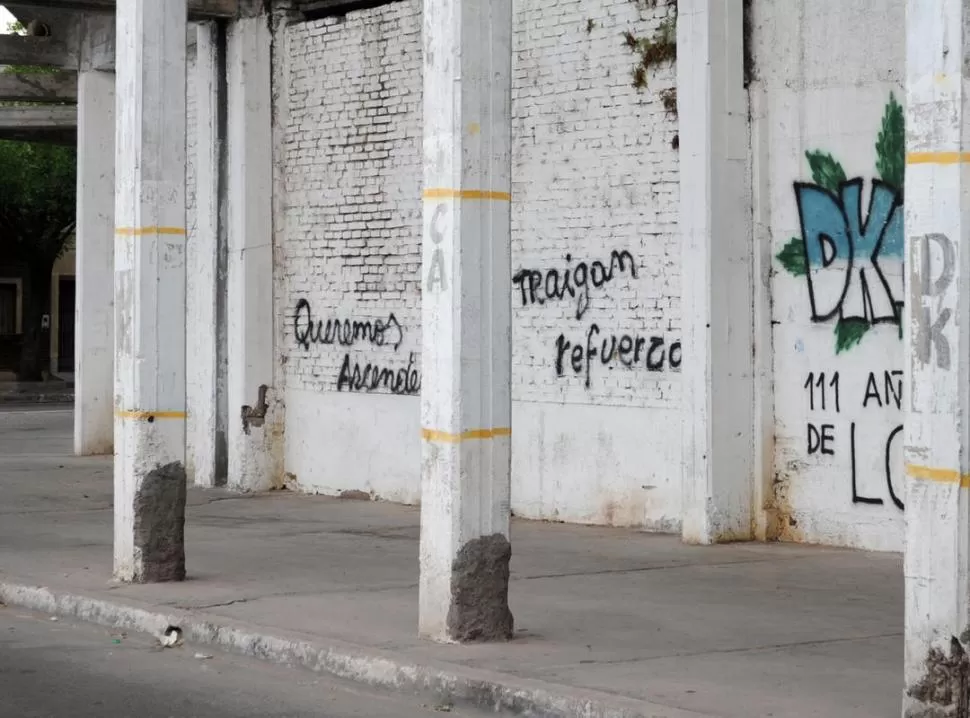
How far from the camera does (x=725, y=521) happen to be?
11539 mm

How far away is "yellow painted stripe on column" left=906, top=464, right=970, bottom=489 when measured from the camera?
5695 millimetres

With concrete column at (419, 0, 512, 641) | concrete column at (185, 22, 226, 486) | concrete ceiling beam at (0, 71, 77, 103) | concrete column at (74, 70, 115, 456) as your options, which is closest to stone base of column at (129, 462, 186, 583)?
concrete column at (419, 0, 512, 641)

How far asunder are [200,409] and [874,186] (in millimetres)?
7806

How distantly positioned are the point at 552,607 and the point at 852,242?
3832mm

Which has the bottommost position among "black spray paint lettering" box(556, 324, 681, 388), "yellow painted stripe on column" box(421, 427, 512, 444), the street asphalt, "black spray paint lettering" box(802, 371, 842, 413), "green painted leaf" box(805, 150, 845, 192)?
the street asphalt

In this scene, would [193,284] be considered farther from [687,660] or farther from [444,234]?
[687,660]

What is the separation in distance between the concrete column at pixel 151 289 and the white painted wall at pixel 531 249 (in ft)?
12.7

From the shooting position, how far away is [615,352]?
12.6m

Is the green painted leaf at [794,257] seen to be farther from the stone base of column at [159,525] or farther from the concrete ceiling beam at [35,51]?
the concrete ceiling beam at [35,51]

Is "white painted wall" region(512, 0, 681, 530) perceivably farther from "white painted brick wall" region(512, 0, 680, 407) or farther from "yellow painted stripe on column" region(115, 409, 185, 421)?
"yellow painted stripe on column" region(115, 409, 185, 421)

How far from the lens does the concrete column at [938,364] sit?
18.7ft

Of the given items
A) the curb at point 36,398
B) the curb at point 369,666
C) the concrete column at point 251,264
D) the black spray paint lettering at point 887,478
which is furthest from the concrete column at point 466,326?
the curb at point 36,398

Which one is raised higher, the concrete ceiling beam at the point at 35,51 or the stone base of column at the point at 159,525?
the concrete ceiling beam at the point at 35,51

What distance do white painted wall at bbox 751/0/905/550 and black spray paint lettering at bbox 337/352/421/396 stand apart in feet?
13.0
